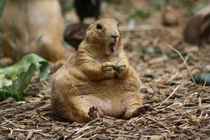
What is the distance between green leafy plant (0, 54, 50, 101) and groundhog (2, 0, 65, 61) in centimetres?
254

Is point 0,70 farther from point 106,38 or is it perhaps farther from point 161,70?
point 161,70

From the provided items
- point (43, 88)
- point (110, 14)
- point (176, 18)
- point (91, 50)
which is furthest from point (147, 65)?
point (110, 14)

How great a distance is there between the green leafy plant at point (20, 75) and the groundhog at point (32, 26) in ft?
8.33

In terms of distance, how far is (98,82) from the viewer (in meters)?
3.77

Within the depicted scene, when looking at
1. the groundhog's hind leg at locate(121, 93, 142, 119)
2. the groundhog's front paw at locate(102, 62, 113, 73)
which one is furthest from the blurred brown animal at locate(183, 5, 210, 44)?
the groundhog's front paw at locate(102, 62, 113, 73)

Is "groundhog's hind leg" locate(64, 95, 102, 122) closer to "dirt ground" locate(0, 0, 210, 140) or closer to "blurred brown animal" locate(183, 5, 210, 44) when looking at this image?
"dirt ground" locate(0, 0, 210, 140)

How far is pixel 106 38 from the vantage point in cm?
355

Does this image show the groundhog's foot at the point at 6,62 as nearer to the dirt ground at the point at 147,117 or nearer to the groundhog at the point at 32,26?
the groundhog at the point at 32,26

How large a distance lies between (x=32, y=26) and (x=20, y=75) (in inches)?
120

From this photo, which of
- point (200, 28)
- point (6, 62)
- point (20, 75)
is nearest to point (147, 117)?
point (20, 75)

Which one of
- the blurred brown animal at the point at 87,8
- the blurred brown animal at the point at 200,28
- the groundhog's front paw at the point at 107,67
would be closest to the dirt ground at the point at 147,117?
the groundhog's front paw at the point at 107,67

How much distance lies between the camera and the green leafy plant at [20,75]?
4711mm

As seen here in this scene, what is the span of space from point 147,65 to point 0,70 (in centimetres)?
288

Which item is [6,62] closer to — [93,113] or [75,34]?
[75,34]
